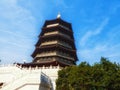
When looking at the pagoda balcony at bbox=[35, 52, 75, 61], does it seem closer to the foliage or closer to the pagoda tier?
Answer: the pagoda tier

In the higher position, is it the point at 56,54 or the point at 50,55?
the point at 56,54

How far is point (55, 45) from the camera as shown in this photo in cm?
4966

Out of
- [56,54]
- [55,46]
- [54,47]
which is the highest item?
[55,46]

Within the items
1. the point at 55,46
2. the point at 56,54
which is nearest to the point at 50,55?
the point at 56,54

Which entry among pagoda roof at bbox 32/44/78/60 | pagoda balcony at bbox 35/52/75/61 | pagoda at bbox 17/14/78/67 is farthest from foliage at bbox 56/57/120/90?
pagoda roof at bbox 32/44/78/60

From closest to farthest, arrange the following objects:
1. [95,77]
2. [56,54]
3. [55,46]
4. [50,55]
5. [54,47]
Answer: [95,77]
[56,54]
[50,55]
[55,46]
[54,47]

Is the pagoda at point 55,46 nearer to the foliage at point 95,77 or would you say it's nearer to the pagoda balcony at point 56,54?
the pagoda balcony at point 56,54

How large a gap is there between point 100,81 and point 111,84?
4.75 ft

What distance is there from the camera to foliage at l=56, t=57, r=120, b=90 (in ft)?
107

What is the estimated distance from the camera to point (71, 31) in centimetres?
5403

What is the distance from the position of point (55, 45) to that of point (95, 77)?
17729 millimetres

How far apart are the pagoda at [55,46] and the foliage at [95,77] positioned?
459 inches

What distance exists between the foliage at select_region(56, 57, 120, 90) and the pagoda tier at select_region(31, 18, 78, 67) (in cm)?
1179

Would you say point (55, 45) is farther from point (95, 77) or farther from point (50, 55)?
point (95, 77)
